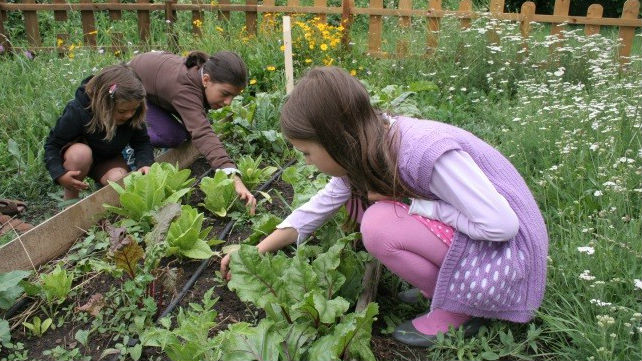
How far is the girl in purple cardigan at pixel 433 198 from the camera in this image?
1893mm

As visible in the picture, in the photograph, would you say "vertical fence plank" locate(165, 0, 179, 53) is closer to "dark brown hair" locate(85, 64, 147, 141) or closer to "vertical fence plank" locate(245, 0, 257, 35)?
"vertical fence plank" locate(245, 0, 257, 35)

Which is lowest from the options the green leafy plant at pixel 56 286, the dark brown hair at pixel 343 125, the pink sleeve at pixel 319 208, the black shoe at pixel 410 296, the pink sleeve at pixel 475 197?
the black shoe at pixel 410 296

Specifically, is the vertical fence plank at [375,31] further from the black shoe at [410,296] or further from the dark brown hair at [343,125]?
the dark brown hair at [343,125]

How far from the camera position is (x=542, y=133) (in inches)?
139

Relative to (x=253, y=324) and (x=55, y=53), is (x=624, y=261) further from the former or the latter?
(x=55, y=53)

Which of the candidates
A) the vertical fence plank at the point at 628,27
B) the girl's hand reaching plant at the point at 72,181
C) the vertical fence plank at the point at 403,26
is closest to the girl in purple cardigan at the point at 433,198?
the girl's hand reaching plant at the point at 72,181

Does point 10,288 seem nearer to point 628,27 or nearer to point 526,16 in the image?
point 526,16

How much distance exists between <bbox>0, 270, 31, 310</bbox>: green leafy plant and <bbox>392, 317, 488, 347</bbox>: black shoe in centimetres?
146

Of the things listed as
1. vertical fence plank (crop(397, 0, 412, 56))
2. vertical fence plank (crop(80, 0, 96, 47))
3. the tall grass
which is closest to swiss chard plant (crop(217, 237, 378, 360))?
the tall grass

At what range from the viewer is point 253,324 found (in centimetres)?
230

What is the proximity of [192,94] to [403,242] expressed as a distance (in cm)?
201

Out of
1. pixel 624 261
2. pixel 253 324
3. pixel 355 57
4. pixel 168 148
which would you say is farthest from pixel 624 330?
pixel 355 57

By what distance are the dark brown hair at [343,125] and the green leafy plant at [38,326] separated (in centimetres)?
121

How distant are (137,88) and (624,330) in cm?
256
